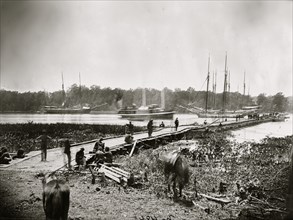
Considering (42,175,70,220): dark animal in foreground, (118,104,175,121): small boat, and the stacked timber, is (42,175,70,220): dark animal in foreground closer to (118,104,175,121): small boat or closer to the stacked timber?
the stacked timber

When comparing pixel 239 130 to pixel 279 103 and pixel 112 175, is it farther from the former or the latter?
pixel 279 103

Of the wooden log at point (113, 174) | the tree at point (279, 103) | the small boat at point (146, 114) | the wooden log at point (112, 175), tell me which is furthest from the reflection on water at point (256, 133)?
the tree at point (279, 103)

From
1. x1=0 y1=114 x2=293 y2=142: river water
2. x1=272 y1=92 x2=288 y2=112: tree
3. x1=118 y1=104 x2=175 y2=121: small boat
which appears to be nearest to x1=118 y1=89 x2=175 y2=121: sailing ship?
x1=118 y1=104 x2=175 y2=121: small boat

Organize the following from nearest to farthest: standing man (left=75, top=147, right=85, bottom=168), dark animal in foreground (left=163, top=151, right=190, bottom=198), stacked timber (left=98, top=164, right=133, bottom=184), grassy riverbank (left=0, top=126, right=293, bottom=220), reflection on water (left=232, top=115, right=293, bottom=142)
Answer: grassy riverbank (left=0, top=126, right=293, bottom=220) < dark animal in foreground (left=163, top=151, right=190, bottom=198) < stacked timber (left=98, top=164, right=133, bottom=184) < standing man (left=75, top=147, right=85, bottom=168) < reflection on water (left=232, top=115, right=293, bottom=142)

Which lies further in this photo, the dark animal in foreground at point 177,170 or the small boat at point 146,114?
the small boat at point 146,114

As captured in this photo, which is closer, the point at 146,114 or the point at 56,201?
the point at 56,201

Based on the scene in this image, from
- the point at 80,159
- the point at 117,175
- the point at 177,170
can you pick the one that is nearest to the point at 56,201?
the point at 117,175

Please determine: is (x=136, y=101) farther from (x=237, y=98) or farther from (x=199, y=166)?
(x=199, y=166)

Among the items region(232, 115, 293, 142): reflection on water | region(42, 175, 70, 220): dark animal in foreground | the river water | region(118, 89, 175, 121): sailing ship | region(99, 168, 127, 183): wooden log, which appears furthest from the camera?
region(118, 89, 175, 121): sailing ship

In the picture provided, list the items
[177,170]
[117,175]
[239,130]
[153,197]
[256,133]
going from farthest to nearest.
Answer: [239,130] → [256,133] → [117,175] → [177,170] → [153,197]

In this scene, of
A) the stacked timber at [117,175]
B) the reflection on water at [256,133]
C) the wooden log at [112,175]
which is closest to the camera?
the stacked timber at [117,175]

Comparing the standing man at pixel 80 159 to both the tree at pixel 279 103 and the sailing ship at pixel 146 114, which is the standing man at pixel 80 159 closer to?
the sailing ship at pixel 146 114

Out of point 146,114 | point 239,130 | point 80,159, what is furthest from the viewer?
point 146,114

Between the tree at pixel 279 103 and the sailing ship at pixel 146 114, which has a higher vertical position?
the tree at pixel 279 103
